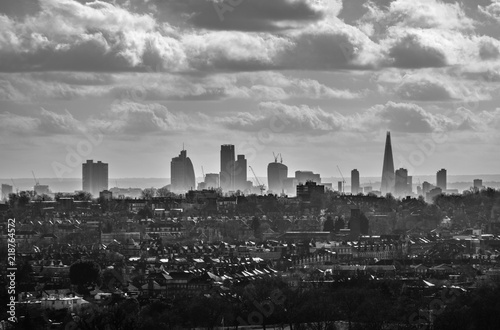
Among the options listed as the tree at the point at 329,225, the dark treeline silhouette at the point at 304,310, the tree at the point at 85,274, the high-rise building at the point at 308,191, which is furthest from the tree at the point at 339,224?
the dark treeline silhouette at the point at 304,310

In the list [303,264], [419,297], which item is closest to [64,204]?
[303,264]

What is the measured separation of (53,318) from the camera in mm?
64875

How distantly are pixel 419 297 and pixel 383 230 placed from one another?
76.0 m

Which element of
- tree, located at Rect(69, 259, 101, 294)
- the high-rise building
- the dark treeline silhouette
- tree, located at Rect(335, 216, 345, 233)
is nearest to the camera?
the dark treeline silhouette

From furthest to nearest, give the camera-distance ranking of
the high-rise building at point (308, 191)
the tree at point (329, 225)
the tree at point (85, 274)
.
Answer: the high-rise building at point (308, 191)
the tree at point (329, 225)
the tree at point (85, 274)

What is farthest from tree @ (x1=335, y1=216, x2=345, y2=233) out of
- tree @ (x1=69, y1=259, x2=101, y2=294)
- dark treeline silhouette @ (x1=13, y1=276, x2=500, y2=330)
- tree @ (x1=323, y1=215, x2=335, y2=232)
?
dark treeline silhouette @ (x1=13, y1=276, x2=500, y2=330)

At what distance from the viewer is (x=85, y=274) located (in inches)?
3351

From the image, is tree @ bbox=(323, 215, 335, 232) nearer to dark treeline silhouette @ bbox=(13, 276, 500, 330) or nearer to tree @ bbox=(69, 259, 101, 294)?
tree @ bbox=(69, 259, 101, 294)

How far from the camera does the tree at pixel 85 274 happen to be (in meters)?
84.1

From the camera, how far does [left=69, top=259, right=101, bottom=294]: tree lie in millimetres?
84062

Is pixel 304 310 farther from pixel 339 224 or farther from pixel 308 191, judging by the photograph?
pixel 308 191

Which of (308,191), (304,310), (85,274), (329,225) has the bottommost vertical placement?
(304,310)

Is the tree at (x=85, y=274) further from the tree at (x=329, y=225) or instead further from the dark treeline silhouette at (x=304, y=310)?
the tree at (x=329, y=225)

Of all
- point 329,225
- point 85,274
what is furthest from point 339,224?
point 85,274
